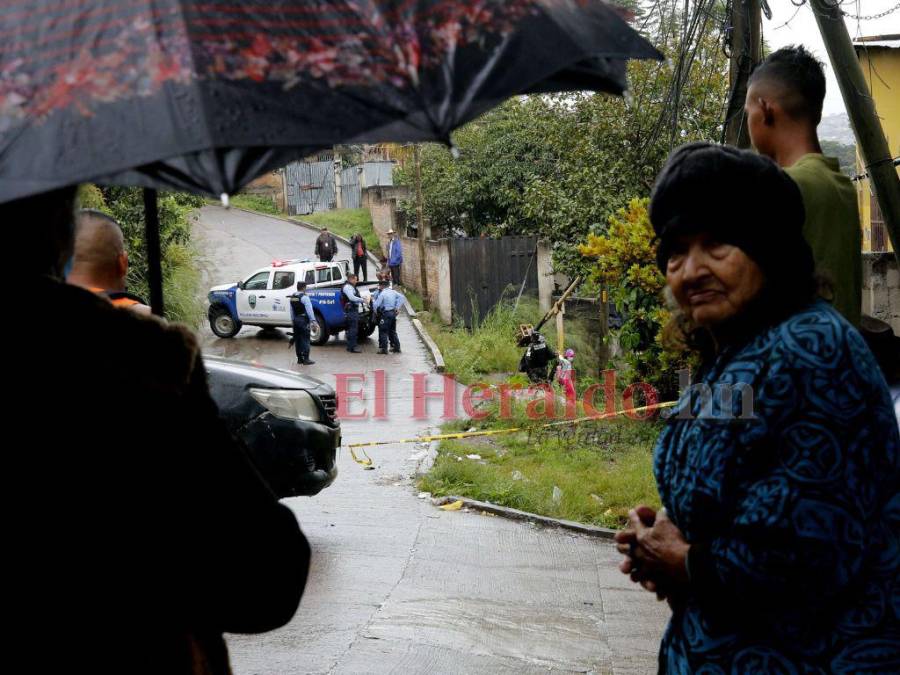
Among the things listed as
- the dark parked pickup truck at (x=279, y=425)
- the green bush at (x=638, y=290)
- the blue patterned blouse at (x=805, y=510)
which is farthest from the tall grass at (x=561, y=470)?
the blue patterned blouse at (x=805, y=510)

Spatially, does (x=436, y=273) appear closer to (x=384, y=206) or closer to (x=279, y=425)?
(x=384, y=206)

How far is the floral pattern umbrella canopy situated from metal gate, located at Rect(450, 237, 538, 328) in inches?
978

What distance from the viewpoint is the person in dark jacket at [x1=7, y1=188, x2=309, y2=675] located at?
5.10 ft

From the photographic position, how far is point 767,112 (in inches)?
132

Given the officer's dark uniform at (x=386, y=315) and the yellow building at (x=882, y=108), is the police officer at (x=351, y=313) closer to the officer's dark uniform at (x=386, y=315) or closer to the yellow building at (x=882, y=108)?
the officer's dark uniform at (x=386, y=315)

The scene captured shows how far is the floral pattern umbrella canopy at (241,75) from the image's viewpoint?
1.70 meters

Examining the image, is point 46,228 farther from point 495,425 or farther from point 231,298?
point 231,298

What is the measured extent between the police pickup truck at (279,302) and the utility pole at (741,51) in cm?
1661

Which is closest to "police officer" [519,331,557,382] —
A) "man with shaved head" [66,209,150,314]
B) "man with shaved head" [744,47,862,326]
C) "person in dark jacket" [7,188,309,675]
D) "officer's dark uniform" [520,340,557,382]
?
"officer's dark uniform" [520,340,557,382]

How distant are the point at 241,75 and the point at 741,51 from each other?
599cm

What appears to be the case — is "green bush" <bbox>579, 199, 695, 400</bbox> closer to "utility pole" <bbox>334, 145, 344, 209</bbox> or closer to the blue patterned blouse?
the blue patterned blouse

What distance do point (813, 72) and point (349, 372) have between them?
1695 centimetres

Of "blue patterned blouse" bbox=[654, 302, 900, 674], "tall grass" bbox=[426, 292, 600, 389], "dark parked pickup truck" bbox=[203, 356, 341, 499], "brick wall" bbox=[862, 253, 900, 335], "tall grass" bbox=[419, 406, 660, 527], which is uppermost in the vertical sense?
"blue patterned blouse" bbox=[654, 302, 900, 674]

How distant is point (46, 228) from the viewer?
169 centimetres
